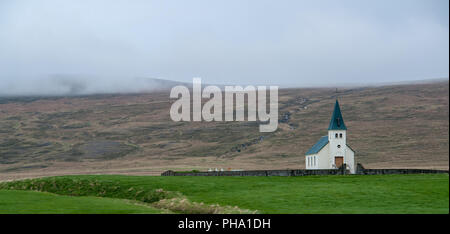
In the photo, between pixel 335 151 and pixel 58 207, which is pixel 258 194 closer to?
pixel 58 207

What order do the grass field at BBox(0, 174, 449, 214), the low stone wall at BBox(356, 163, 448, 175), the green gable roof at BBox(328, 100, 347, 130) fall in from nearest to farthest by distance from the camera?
1. the grass field at BBox(0, 174, 449, 214)
2. the low stone wall at BBox(356, 163, 448, 175)
3. the green gable roof at BBox(328, 100, 347, 130)

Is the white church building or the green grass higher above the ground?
the white church building

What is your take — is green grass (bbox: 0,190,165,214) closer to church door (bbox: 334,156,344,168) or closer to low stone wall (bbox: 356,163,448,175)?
low stone wall (bbox: 356,163,448,175)

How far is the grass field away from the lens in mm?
32812

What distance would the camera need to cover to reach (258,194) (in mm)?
39938

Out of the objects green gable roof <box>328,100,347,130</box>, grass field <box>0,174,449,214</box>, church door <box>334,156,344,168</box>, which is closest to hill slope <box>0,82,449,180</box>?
green gable roof <box>328,100,347,130</box>

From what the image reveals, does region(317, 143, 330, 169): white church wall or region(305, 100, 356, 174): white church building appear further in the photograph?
region(317, 143, 330, 169): white church wall

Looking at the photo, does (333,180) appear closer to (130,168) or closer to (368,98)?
(130,168)

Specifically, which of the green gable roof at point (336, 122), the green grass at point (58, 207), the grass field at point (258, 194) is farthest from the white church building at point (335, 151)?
the green grass at point (58, 207)

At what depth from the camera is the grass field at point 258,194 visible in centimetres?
3281

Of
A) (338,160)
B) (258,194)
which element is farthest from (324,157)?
(258,194)

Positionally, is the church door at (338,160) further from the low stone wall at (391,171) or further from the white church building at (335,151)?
the low stone wall at (391,171)

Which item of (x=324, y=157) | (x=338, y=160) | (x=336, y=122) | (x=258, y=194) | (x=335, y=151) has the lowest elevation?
(x=258, y=194)

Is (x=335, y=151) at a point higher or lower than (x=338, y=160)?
higher
